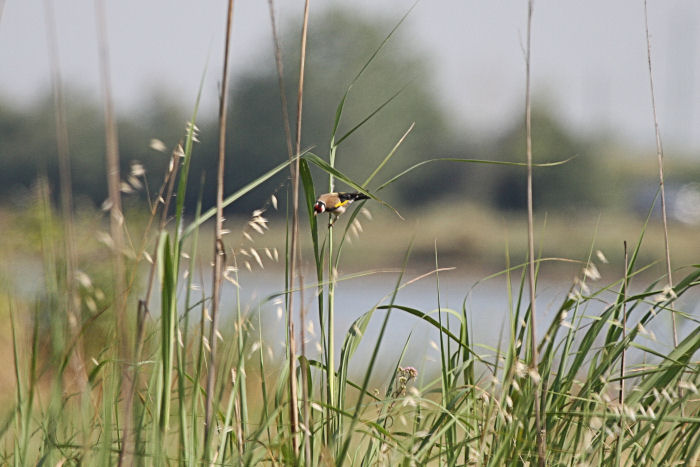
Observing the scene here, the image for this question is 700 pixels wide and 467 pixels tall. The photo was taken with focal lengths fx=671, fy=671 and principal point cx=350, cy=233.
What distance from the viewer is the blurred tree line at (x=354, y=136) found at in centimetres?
2216

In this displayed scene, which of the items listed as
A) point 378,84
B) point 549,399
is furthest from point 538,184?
point 549,399

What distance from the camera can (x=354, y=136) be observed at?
920 inches

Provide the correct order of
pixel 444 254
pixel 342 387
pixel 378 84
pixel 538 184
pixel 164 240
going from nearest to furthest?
pixel 164 240, pixel 342 387, pixel 444 254, pixel 538 184, pixel 378 84

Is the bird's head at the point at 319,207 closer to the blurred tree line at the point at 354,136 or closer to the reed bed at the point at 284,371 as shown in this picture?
the reed bed at the point at 284,371

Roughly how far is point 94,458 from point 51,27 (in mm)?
609

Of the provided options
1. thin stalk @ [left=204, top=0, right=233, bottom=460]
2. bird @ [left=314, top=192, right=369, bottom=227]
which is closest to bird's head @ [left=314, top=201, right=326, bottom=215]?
bird @ [left=314, top=192, right=369, bottom=227]

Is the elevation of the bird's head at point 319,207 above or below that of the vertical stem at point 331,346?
above

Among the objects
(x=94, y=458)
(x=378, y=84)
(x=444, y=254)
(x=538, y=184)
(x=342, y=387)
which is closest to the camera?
(x=94, y=458)

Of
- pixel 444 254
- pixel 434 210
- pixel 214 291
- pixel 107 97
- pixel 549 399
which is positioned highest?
pixel 107 97

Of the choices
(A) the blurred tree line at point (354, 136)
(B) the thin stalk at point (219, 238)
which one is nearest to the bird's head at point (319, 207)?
(B) the thin stalk at point (219, 238)

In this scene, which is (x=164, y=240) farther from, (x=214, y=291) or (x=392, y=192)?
(x=392, y=192)

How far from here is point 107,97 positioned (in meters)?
0.84

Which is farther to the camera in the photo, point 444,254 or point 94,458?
point 444,254

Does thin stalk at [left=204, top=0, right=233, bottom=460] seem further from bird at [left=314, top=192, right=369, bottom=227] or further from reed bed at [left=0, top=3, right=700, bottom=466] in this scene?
bird at [left=314, top=192, right=369, bottom=227]
